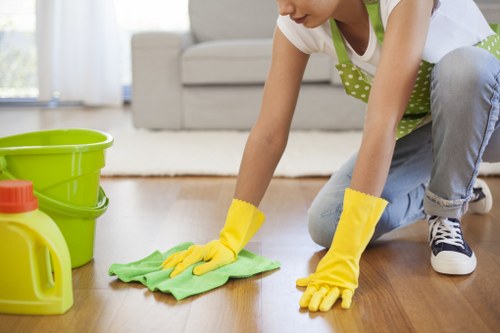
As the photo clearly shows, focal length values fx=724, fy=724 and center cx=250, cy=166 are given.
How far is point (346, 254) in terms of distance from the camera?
129 cm

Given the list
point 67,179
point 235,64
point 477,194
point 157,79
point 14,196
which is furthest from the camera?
point 157,79

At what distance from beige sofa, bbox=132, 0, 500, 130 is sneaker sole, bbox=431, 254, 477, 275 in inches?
75.5

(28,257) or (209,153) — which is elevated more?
(28,257)

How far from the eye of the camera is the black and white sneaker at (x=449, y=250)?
1.44m

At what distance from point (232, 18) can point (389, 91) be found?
249 cm

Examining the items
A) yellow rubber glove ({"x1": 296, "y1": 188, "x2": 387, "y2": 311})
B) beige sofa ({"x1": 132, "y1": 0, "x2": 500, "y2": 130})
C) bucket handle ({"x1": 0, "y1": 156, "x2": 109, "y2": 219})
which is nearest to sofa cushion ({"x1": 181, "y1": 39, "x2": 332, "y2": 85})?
beige sofa ({"x1": 132, "y1": 0, "x2": 500, "y2": 130})

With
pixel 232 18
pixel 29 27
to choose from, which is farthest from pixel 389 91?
pixel 29 27

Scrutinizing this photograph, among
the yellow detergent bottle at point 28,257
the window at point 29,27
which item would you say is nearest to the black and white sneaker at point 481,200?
the yellow detergent bottle at point 28,257

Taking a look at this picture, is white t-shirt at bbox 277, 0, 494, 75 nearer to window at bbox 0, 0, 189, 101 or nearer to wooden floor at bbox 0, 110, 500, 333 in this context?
wooden floor at bbox 0, 110, 500, 333

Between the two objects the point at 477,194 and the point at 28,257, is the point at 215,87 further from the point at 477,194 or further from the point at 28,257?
the point at 28,257

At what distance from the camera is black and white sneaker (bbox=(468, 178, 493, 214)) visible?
188 cm

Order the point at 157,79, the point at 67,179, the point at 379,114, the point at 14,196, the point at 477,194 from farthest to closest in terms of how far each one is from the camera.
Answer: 1. the point at 157,79
2. the point at 477,194
3. the point at 67,179
4. the point at 379,114
5. the point at 14,196

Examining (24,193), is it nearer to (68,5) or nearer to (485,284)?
(485,284)

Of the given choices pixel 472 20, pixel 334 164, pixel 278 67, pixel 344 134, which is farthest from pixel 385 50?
pixel 344 134
